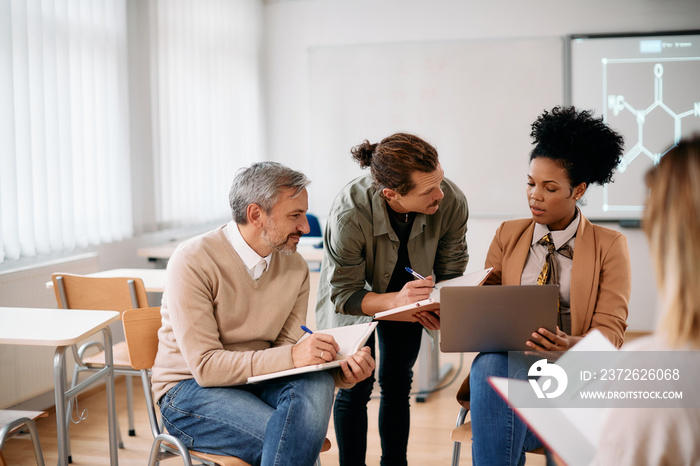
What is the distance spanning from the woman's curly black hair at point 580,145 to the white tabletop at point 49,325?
4.79 feet

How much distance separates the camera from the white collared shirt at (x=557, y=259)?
1.84m

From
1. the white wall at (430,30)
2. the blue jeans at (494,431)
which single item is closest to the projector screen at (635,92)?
the white wall at (430,30)

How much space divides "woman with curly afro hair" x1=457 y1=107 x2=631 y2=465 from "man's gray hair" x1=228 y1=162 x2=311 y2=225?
2.28 feet

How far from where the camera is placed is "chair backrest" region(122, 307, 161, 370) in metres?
1.68

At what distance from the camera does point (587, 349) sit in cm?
111

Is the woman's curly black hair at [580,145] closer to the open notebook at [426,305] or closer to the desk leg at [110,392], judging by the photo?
the open notebook at [426,305]

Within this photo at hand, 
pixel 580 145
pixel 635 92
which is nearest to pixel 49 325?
pixel 580 145

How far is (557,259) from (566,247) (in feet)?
0.15

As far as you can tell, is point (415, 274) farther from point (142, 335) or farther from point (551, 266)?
point (142, 335)

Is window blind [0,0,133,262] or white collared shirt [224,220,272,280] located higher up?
window blind [0,0,133,262]

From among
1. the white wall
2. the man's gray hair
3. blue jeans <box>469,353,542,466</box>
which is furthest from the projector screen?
the man's gray hair

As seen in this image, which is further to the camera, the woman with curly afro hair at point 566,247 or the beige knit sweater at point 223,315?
the woman with curly afro hair at point 566,247

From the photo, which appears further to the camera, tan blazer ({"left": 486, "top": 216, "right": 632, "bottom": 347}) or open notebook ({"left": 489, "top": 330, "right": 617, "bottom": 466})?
tan blazer ({"left": 486, "top": 216, "right": 632, "bottom": 347})

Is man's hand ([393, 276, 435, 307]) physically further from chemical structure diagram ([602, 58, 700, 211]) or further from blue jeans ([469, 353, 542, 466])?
chemical structure diagram ([602, 58, 700, 211])
